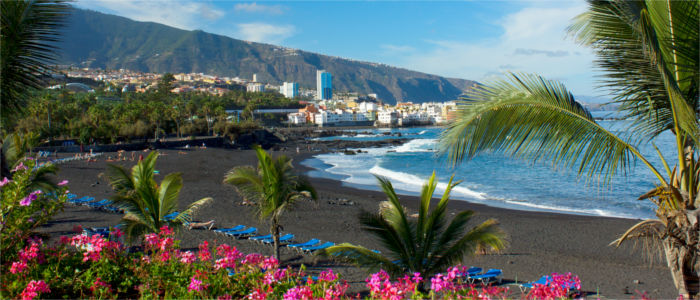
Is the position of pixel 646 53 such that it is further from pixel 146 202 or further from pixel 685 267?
pixel 146 202

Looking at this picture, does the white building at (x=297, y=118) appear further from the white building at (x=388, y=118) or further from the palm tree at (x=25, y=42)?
the palm tree at (x=25, y=42)

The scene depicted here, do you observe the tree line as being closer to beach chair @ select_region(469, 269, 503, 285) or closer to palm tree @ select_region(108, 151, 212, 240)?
palm tree @ select_region(108, 151, 212, 240)

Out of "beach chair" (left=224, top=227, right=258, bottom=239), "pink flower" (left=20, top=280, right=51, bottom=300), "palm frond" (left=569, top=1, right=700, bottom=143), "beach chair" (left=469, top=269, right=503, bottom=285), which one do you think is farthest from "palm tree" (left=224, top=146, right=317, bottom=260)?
"palm frond" (left=569, top=1, right=700, bottom=143)

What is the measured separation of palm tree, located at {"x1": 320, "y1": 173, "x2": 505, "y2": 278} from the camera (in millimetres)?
4742

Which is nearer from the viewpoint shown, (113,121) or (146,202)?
(146,202)

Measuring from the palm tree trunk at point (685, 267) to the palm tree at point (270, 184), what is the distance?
545 cm

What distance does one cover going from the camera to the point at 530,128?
3.15m

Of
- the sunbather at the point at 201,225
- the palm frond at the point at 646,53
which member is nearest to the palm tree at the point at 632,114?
the palm frond at the point at 646,53

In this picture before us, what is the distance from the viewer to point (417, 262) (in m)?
4.82

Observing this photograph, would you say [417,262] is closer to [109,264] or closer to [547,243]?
[109,264]

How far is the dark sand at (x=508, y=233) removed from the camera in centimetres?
871

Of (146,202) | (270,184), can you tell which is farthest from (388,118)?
(146,202)

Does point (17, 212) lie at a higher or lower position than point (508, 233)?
higher

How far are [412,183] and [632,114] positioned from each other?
2313cm
